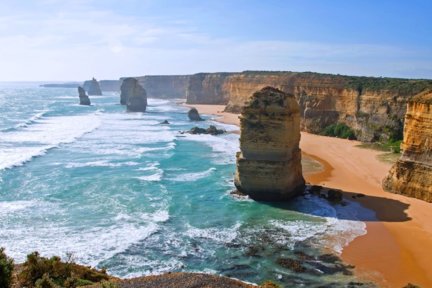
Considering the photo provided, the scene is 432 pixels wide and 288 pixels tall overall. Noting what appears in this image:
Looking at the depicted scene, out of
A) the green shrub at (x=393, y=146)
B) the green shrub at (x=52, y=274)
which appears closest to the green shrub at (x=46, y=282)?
the green shrub at (x=52, y=274)

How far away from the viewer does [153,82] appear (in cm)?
15462

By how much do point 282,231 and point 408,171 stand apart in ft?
33.1

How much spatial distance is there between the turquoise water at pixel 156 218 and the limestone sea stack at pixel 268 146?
1.20 meters

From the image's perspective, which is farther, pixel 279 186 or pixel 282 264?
pixel 279 186

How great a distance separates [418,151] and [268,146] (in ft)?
29.0

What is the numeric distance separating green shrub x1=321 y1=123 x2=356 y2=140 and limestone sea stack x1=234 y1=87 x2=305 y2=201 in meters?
28.2

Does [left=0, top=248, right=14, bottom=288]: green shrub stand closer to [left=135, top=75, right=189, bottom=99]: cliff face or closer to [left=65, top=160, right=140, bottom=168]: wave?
[left=65, top=160, right=140, bottom=168]: wave

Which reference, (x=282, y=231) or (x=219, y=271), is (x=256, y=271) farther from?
(x=282, y=231)

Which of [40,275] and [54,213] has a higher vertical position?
[40,275]

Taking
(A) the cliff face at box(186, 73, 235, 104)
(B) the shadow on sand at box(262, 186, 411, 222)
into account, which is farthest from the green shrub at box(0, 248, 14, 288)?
(A) the cliff face at box(186, 73, 235, 104)

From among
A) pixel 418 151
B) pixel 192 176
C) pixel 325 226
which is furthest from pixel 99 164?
pixel 418 151

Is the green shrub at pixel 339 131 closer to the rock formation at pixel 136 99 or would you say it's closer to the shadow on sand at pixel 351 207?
the shadow on sand at pixel 351 207

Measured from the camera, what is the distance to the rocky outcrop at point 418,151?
2634cm

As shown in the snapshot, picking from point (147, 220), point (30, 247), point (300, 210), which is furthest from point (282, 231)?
point (30, 247)
